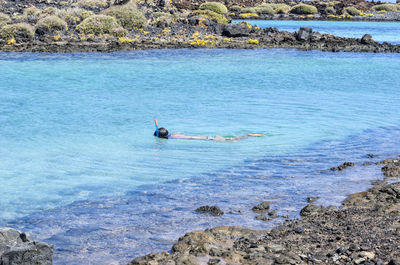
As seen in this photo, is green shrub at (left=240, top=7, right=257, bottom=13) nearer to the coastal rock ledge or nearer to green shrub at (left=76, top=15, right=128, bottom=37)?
green shrub at (left=76, top=15, right=128, bottom=37)

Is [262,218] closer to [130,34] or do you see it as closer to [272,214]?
[272,214]

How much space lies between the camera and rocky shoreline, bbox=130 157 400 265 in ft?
22.6

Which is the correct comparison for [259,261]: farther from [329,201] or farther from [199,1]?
[199,1]

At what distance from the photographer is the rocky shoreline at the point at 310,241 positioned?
690cm

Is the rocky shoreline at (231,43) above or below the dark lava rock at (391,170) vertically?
above

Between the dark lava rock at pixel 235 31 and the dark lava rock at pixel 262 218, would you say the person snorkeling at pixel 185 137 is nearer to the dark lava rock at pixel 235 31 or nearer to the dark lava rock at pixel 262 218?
the dark lava rock at pixel 262 218

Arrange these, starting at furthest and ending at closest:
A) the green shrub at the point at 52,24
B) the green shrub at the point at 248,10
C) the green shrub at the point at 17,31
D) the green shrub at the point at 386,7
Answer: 1. the green shrub at the point at 386,7
2. the green shrub at the point at 248,10
3. the green shrub at the point at 52,24
4. the green shrub at the point at 17,31

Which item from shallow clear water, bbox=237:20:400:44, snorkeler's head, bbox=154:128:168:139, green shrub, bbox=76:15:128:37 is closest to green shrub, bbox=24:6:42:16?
green shrub, bbox=76:15:128:37

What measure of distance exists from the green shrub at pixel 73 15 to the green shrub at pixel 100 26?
1760 mm

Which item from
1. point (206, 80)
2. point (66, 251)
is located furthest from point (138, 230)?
point (206, 80)

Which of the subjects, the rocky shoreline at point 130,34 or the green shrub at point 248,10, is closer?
the rocky shoreline at point 130,34

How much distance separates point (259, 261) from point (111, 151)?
7.72 meters

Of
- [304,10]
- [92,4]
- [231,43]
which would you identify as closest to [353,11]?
[304,10]

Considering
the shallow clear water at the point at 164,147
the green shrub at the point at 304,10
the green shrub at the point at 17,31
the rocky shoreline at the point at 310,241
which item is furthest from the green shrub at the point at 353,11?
the rocky shoreline at the point at 310,241
